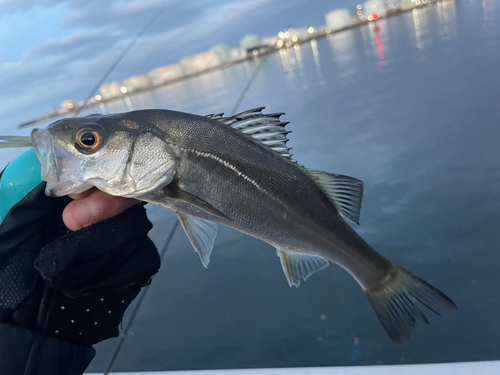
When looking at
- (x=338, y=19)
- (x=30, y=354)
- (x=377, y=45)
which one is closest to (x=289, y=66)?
(x=377, y=45)

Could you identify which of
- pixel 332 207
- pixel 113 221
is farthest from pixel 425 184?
pixel 113 221

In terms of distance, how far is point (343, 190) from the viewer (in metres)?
1.68

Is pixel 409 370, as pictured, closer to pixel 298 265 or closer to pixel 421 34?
pixel 298 265

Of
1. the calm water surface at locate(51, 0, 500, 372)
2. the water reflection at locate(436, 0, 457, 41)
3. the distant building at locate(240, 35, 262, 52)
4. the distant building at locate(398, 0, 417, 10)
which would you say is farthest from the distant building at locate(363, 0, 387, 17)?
the calm water surface at locate(51, 0, 500, 372)

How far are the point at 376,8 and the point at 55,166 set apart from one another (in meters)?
94.2

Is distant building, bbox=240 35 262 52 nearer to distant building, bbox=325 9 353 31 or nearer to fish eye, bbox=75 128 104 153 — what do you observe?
distant building, bbox=325 9 353 31

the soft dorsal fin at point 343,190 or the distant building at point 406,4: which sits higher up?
the distant building at point 406,4

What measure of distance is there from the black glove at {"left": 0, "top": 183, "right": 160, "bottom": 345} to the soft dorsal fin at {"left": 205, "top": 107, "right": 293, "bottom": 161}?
0.72m

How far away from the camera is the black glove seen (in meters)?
1.55

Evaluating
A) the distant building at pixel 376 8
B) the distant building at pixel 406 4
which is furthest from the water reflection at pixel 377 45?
the distant building at pixel 376 8

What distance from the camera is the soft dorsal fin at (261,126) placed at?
1591mm

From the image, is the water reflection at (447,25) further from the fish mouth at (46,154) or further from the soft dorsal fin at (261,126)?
the fish mouth at (46,154)

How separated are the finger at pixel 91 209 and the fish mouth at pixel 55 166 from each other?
13cm

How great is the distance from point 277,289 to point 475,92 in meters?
6.17
